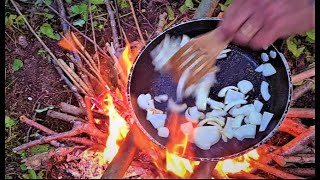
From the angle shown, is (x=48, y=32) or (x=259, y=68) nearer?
(x=259, y=68)

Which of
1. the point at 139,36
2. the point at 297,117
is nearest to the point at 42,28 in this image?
the point at 139,36

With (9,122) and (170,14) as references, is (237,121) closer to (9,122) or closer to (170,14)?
(170,14)

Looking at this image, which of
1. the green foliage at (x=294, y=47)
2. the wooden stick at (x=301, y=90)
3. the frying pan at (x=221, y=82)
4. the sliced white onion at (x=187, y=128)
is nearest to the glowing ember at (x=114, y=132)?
the frying pan at (x=221, y=82)

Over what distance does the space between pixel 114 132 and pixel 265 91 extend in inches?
27.7

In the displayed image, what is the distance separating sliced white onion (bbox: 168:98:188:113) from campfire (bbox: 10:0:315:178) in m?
0.03

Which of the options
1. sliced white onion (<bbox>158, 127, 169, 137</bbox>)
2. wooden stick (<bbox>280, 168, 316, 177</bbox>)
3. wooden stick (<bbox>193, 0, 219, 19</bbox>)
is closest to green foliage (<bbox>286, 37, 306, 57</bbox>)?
wooden stick (<bbox>193, 0, 219, 19</bbox>)

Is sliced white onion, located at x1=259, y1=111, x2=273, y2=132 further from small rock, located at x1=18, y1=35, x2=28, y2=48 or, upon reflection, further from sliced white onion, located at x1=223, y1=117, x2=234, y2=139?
small rock, located at x1=18, y1=35, x2=28, y2=48

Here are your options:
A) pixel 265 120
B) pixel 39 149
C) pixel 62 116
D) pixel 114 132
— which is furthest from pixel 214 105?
pixel 39 149

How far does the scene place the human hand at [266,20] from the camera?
6.49 feet

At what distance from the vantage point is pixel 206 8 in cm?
262

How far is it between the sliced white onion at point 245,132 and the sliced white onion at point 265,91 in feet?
0.53

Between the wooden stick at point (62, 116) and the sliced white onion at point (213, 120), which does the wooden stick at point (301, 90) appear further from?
the wooden stick at point (62, 116)

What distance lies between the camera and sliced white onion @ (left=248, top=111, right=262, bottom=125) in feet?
7.50

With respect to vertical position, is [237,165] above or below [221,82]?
below
